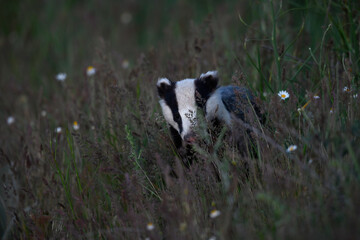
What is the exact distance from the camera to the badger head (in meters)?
3.41

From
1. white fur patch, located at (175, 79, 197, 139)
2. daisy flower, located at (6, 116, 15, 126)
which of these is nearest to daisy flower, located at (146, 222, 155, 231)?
white fur patch, located at (175, 79, 197, 139)

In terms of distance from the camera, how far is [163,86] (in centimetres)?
383

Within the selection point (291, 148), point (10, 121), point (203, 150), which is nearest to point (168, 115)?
point (203, 150)

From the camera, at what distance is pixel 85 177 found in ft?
12.5

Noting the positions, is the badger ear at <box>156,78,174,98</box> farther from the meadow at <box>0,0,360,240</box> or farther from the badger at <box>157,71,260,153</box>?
the meadow at <box>0,0,360,240</box>

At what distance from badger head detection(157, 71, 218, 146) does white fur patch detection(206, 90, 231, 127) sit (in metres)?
0.06

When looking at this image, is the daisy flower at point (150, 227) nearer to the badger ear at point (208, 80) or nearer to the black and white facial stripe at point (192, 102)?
the black and white facial stripe at point (192, 102)

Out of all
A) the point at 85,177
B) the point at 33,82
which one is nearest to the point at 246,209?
the point at 85,177

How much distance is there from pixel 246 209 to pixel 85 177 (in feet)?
5.78

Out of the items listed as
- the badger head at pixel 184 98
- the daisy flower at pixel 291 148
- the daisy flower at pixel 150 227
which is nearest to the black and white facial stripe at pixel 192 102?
the badger head at pixel 184 98

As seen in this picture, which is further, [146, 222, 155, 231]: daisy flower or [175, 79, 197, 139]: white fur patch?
[175, 79, 197, 139]: white fur patch

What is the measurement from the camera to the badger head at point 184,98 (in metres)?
3.41

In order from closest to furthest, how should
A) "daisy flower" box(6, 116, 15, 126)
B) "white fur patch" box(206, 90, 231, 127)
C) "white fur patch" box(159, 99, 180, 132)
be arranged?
"white fur patch" box(206, 90, 231, 127)
"white fur patch" box(159, 99, 180, 132)
"daisy flower" box(6, 116, 15, 126)

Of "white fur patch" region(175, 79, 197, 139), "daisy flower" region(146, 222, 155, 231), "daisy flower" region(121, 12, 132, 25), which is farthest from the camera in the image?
"daisy flower" region(121, 12, 132, 25)
